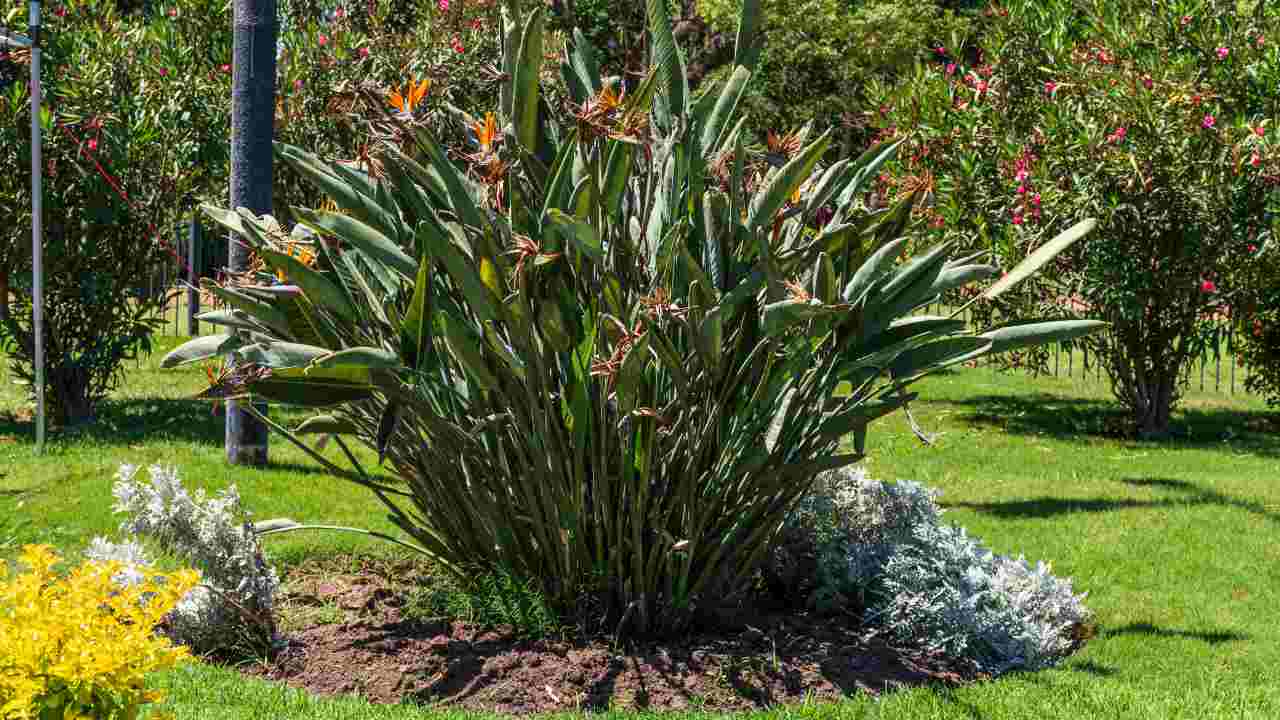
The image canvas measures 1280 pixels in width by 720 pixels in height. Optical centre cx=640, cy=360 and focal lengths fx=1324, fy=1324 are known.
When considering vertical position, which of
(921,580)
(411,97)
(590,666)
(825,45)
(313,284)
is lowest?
(590,666)

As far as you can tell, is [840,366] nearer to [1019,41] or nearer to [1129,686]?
[1129,686]

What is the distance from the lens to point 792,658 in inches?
191

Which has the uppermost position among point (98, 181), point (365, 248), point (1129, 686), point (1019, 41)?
point (1019, 41)

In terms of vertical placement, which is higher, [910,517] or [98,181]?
[98,181]

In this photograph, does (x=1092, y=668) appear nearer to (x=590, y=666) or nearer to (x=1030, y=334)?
(x=1030, y=334)

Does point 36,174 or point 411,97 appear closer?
point 411,97

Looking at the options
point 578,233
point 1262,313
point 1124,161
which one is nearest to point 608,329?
point 578,233

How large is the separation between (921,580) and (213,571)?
2.69 meters

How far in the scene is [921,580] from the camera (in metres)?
5.16

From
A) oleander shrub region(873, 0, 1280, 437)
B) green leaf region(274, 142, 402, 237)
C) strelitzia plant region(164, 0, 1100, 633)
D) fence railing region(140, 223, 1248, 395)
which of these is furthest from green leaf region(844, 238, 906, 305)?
fence railing region(140, 223, 1248, 395)

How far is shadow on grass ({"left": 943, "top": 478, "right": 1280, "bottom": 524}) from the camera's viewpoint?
27.1 feet

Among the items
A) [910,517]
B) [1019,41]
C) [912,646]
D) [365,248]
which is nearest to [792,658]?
[912,646]

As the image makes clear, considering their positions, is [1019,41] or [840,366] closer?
[840,366]

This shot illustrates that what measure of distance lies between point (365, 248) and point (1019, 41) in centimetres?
979
